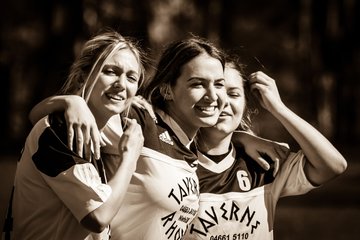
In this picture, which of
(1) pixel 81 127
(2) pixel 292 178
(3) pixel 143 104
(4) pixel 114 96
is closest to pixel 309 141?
(2) pixel 292 178

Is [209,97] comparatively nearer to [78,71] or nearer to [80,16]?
[78,71]

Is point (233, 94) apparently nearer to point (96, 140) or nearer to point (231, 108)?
point (231, 108)

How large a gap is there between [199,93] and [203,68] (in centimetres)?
15

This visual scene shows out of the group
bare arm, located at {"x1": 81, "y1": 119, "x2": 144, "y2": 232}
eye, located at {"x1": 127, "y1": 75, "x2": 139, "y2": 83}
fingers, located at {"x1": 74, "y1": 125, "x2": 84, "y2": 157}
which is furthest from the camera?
eye, located at {"x1": 127, "y1": 75, "x2": 139, "y2": 83}

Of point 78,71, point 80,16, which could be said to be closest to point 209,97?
point 78,71

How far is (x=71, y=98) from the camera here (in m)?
3.56

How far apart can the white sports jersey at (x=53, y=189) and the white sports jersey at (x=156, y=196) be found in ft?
0.94

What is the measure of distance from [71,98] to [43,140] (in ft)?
1.16

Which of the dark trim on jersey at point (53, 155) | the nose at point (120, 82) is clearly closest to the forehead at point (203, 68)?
the nose at point (120, 82)

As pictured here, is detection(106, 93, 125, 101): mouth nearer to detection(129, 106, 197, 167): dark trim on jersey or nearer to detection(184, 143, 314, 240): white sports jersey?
detection(129, 106, 197, 167): dark trim on jersey

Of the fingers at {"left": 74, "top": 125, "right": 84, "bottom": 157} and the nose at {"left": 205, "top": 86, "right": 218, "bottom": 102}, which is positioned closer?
the fingers at {"left": 74, "top": 125, "right": 84, "bottom": 157}

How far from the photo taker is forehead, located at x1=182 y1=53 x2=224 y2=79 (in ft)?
13.3

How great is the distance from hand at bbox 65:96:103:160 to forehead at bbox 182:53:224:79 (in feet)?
2.54

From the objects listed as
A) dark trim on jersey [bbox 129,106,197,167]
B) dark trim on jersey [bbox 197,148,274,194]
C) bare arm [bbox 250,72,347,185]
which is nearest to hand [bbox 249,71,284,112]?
bare arm [bbox 250,72,347,185]
